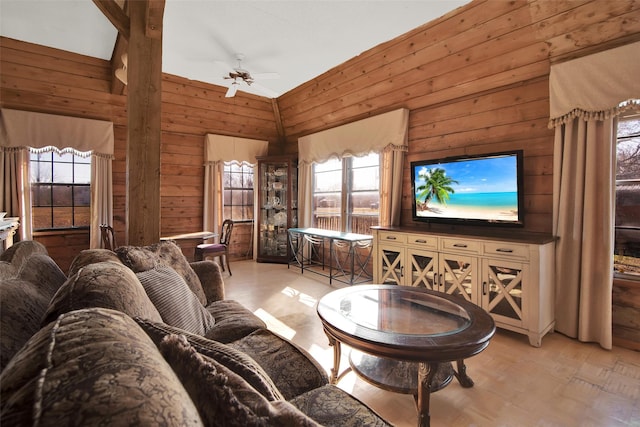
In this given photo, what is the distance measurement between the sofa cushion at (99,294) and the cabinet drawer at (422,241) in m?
2.80

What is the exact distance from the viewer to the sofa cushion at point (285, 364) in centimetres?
134

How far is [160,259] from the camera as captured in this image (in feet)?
6.74

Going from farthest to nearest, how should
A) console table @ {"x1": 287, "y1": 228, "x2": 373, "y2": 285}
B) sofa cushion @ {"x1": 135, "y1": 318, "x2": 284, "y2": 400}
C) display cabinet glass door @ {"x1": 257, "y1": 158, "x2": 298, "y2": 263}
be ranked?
display cabinet glass door @ {"x1": 257, "y1": 158, "x2": 298, "y2": 263}, console table @ {"x1": 287, "y1": 228, "x2": 373, "y2": 285}, sofa cushion @ {"x1": 135, "y1": 318, "x2": 284, "y2": 400}

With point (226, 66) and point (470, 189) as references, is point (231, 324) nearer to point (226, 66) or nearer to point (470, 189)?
point (470, 189)

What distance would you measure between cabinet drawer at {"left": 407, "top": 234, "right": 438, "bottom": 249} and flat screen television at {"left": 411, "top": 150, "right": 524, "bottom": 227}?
40 cm

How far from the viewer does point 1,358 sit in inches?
30.1

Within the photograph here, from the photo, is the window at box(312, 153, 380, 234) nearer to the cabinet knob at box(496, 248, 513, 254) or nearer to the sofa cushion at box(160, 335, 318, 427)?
the cabinet knob at box(496, 248, 513, 254)

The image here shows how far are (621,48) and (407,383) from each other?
303 centimetres

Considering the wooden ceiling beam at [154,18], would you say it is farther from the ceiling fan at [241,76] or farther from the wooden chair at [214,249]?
the wooden chair at [214,249]

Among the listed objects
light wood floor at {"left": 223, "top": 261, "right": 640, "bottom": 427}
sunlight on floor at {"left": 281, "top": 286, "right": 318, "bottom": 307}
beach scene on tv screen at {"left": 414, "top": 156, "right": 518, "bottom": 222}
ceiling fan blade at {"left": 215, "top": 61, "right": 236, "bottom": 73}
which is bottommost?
light wood floor at {"left": 223, "top": 261, "right": 640, "bottom": 427}

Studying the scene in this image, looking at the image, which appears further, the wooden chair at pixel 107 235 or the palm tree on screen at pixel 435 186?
the wooden chair at pixel 107 235

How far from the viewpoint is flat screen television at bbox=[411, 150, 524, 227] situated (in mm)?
3047

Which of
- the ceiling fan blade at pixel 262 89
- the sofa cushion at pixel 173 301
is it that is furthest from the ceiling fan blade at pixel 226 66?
the sofa cushion at pixel 173 301

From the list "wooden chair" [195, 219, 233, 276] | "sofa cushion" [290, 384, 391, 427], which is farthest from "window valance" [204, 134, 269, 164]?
"sofa cushion" [290, 384, 391, 427]
